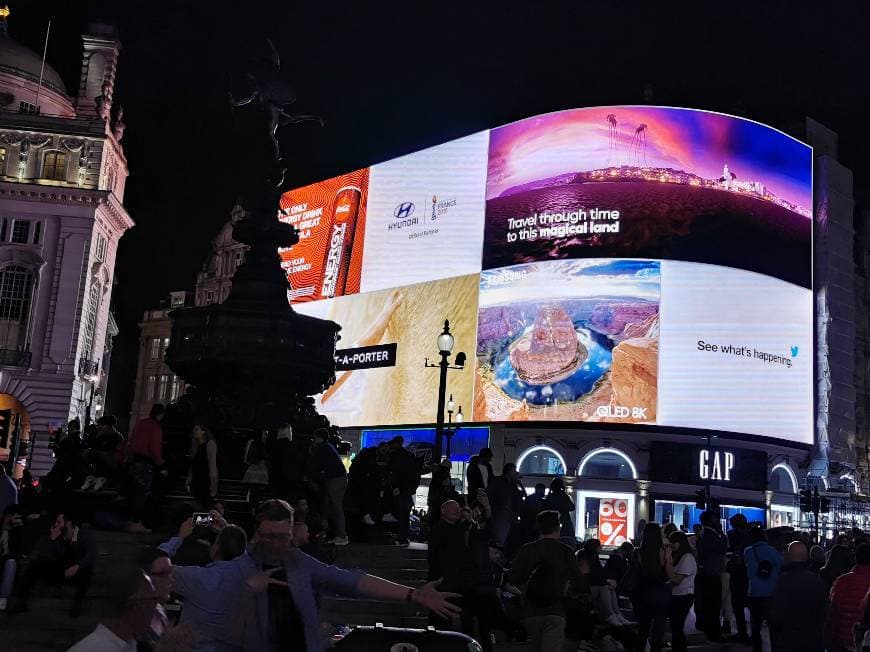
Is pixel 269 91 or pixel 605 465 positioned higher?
pixel 269 91

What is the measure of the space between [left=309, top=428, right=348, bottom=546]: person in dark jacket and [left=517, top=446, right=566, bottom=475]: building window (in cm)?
3615

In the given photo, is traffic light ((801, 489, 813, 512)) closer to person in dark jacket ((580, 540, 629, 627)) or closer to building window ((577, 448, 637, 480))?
building window ((577, 448, 637, 480))

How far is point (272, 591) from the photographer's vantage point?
16.6 feet

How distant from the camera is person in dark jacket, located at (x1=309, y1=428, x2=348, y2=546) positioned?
48.3ft

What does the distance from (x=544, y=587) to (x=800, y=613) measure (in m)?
2.39

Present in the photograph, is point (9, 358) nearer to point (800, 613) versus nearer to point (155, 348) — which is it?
point (155, 348)

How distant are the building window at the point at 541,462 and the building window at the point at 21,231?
30.3 meters

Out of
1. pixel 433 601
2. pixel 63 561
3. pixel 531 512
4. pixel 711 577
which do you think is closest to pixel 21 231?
pixel 531 512

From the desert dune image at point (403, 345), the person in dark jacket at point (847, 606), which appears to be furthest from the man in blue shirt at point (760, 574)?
the desert dune image at point (403, 345)

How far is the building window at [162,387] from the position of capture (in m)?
92.2

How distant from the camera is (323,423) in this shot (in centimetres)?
1730

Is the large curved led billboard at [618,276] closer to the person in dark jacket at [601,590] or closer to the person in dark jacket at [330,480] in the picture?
the person in dark jacket at [601,590]

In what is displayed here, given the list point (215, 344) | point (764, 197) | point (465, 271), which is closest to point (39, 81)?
point (465, 271)

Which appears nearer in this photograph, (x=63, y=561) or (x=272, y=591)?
(x=272, y=591)
